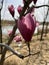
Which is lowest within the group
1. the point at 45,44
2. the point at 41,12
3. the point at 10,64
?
the point at 45,44

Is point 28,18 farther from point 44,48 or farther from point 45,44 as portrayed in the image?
point 45,44

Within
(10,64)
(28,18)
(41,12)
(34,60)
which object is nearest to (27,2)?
(28,18)

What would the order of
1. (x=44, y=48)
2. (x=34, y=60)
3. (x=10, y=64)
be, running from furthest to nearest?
(x=44, y=48)
(x=34, y=60)
(x=10, y=64)

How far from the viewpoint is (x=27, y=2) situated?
975 mm

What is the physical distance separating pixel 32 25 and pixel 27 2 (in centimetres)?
26

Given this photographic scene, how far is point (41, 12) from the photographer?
4.59 metres

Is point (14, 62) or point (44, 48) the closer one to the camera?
point (14, 62)

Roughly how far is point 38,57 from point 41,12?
0.85 m

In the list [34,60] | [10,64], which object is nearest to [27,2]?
[10,64]

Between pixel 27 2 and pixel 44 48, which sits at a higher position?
pixel 27 2

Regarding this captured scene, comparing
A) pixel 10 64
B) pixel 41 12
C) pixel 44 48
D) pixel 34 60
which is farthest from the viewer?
pixel 44 48

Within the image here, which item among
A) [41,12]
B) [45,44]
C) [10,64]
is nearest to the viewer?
[10,64]

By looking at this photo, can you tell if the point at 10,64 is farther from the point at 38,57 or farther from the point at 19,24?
the point at 19,24

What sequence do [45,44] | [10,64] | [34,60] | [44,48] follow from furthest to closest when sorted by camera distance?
[45,44]
[44,48]
[34,60]
[10,64]
